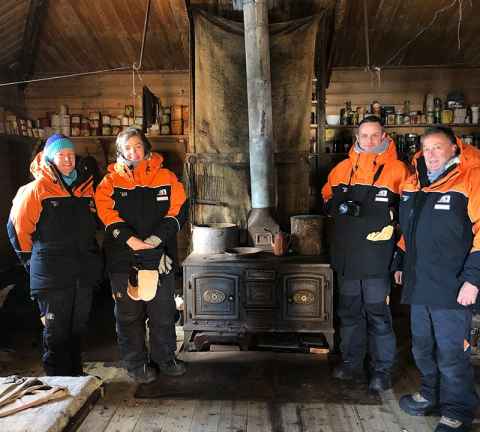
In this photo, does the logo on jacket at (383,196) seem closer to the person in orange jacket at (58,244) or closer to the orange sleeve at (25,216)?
the person in orange jacket at (58,244)

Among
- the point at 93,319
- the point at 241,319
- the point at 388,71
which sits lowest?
the point at 93,319

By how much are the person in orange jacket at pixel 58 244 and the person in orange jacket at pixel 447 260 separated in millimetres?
1696

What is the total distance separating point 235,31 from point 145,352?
2.67 metres

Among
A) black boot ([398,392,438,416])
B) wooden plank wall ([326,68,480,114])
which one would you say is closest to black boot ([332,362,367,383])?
black boot ([398,392,438,416])

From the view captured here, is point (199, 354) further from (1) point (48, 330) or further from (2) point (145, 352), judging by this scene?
(1) point (48, 330)

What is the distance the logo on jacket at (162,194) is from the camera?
8.15 feet

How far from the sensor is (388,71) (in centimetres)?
465

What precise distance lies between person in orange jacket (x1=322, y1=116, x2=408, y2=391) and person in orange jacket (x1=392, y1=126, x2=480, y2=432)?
23 centimetres

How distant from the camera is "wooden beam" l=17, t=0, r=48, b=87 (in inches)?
159

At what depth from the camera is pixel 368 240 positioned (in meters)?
2.37

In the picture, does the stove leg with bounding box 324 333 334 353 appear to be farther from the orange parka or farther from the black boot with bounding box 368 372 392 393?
the orange parka

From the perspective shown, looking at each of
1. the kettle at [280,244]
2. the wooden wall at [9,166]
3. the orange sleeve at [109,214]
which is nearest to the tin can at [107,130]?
the wooden wall at [9,166]

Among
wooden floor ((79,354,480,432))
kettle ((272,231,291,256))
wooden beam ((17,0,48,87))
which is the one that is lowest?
wooden floor ((79,354,480,432))

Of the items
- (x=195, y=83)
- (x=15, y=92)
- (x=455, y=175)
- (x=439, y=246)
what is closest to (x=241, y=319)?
(x=439, y=246)
